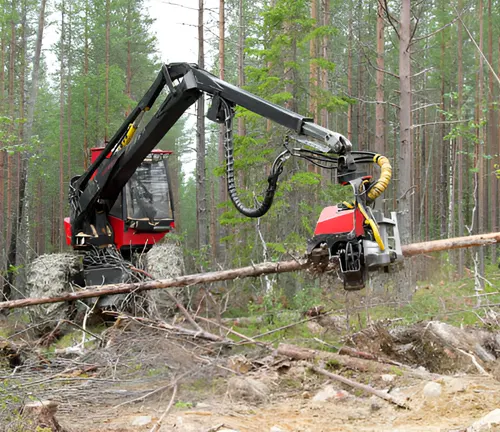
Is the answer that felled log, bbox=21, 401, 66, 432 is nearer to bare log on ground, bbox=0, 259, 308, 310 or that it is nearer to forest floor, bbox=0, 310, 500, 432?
forest floor, bbox=0, 310, 500, 432

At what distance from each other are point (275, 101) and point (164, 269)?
5.16m

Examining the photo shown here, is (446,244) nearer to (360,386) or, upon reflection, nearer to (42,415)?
(360,386)

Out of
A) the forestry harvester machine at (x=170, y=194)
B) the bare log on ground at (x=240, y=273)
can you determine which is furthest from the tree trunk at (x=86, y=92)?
the bare log on ground at (x=240, y=273)

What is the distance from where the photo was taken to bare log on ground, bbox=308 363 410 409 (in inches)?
217

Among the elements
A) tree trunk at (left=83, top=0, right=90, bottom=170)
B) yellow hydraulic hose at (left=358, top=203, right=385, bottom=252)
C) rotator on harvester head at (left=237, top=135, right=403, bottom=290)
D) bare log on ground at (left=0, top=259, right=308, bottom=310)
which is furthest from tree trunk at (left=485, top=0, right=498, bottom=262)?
yellow hydraulic hose at (left=358, top=203, right=385, bottom=252)

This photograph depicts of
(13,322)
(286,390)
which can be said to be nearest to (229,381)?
(286,390)

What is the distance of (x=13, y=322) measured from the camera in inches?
438

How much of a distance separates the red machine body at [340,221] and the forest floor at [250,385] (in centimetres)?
164

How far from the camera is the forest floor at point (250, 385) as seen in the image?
513cm

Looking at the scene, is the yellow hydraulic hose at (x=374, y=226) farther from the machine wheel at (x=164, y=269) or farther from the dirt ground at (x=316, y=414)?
the machine wheel at (x=164, y=269)

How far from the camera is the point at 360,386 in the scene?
5.94m

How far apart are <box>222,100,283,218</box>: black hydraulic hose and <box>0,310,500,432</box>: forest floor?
178 cm

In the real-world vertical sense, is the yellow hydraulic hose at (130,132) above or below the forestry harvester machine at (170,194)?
above

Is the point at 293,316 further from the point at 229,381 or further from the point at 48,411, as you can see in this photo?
the point at 48,411
